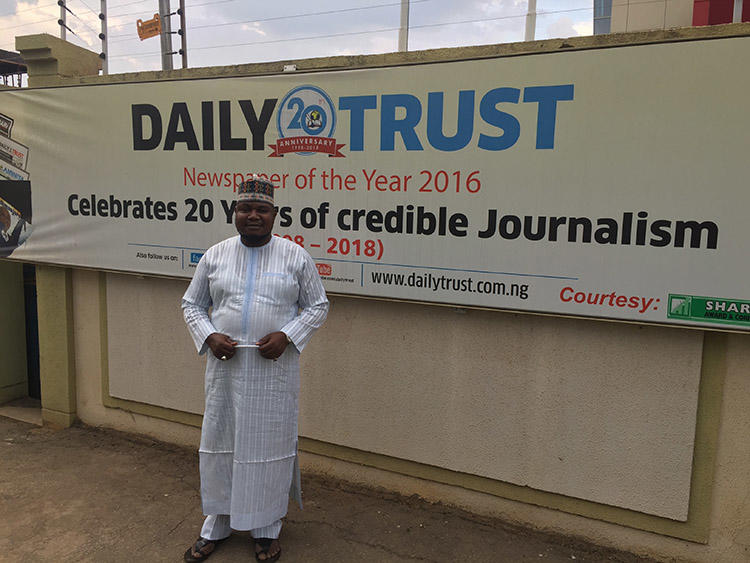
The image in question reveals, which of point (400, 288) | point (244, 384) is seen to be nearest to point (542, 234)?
point (400, 288)

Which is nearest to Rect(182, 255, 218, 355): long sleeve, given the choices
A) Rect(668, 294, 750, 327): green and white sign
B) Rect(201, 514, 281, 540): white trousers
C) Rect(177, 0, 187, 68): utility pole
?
Rect(201, 514, 281, 540): white trousers

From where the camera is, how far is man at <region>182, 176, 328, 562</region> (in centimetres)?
258

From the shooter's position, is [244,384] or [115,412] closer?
[244,384]

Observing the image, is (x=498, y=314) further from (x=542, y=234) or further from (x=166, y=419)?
(x=166, y=419)

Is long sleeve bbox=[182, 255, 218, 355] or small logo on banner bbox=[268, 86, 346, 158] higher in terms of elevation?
small logo on banner bbox=[268, 86, 346, 158]

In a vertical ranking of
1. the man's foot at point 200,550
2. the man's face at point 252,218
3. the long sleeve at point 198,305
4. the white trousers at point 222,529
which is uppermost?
the man's face at point 252,218

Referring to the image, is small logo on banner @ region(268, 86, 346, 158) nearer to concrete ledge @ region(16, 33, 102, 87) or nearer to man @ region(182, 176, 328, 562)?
man @ region(182, 176, 328, 562)

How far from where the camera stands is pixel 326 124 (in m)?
3.22

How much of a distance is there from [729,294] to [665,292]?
258 millimetres

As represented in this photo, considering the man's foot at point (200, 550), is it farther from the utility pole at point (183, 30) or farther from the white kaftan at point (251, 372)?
the utility pole at point (183, 30)

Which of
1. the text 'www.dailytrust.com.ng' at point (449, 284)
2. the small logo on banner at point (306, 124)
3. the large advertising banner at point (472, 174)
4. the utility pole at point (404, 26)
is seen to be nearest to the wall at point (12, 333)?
the large advertising banner at point (472, 174)

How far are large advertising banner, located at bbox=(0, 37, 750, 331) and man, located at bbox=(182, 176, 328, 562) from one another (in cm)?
66

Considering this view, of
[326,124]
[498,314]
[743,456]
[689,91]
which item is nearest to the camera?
[689,91]

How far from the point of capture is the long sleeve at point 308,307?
8.61 feet
